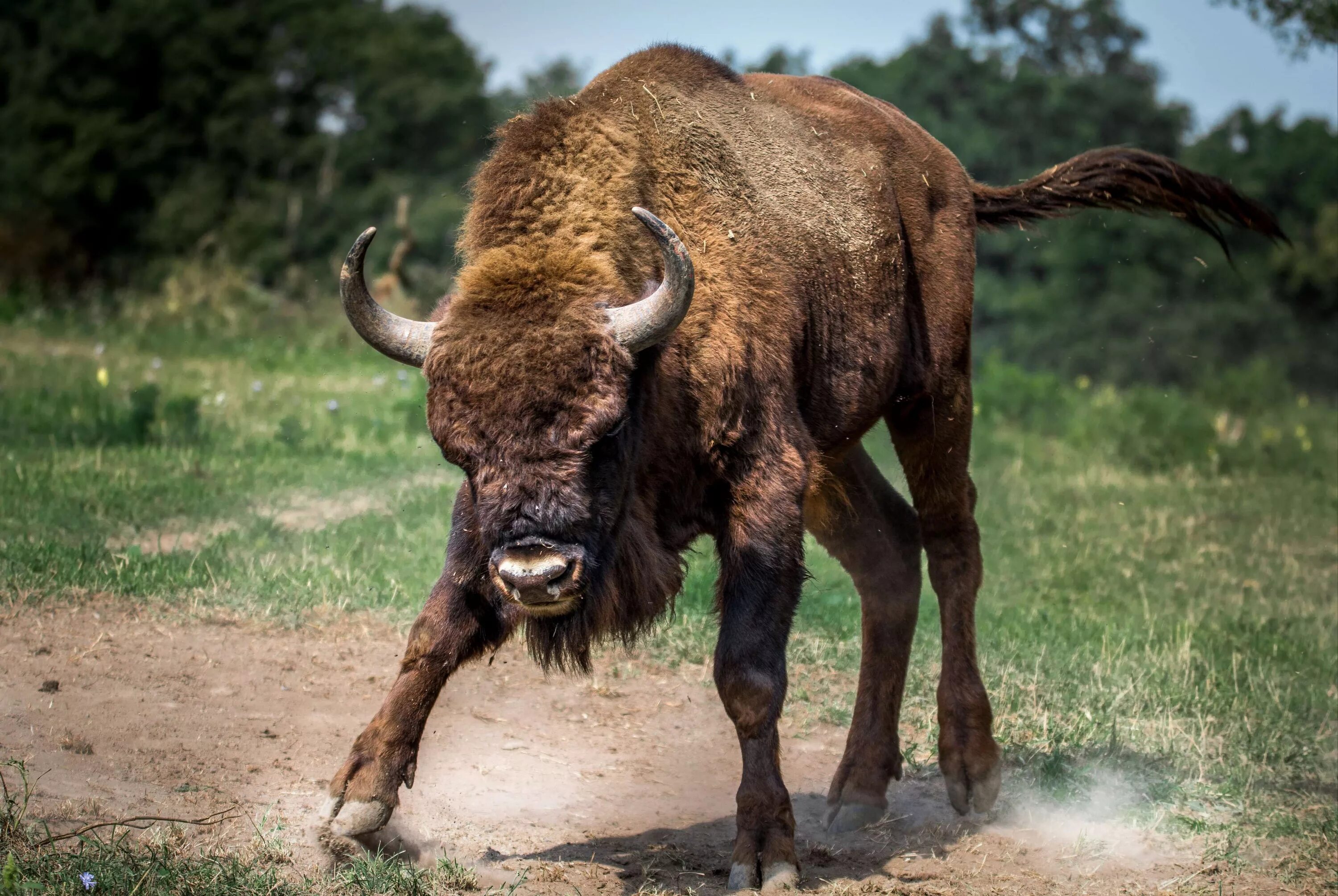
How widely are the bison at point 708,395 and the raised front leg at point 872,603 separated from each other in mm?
12

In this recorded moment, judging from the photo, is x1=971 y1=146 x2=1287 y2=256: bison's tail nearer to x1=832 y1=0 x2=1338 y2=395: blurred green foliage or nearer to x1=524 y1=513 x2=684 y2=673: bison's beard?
x1=524 y1=513 x2=684 y2=673: bison's beard

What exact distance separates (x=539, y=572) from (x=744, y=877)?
47.3 inches

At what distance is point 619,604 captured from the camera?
402cm

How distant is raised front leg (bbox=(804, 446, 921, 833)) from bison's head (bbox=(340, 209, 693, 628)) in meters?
1.30

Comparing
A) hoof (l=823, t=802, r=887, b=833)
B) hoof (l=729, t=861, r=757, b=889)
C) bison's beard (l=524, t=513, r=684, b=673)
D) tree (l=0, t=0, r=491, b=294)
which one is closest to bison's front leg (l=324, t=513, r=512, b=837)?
bison's beard (l=524, t=513, r=684, b=673)

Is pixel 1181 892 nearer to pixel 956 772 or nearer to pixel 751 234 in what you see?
pixel 956 772

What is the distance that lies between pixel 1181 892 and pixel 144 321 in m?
13.5

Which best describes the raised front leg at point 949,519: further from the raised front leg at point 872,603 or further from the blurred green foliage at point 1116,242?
the blurred green foliage at point 1116,242

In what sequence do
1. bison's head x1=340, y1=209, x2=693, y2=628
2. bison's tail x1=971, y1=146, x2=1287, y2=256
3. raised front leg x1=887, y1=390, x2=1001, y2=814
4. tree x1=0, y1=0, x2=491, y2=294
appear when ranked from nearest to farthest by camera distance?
bison's head x1=340, y1=209, x2=693, y2=628
raised front leg x1=887, y1=390, x2=1001, y2=814
bison's tail x1=971, y1=146, x2=1287, y2=256
tree x1=0, y1=0, x2=491, y2=294

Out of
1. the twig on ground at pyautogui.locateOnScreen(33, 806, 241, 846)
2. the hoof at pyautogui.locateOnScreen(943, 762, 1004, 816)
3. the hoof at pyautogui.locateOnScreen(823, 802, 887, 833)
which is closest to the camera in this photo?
the twig on ground at pyautogui.locateOnScreen(33, 806, 241, 846)

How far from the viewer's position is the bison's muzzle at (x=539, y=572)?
3.38 meters

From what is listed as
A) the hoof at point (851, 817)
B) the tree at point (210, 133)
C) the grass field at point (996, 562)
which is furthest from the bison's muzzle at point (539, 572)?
the tree at point (210, 133)

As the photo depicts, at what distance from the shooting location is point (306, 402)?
35.7 feet

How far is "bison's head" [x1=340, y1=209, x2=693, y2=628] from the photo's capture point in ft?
11.3
